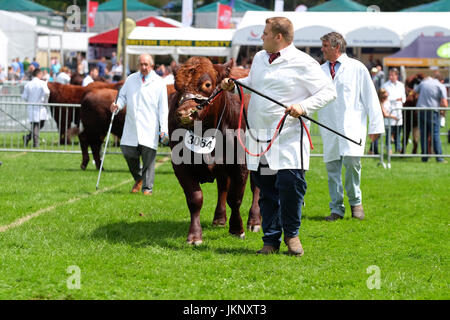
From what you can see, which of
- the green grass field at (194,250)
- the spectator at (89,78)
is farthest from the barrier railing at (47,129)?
the green grass field at (194,250)

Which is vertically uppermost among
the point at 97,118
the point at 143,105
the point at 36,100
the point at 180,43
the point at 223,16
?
the point at 223,16

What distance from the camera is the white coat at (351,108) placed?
894cm

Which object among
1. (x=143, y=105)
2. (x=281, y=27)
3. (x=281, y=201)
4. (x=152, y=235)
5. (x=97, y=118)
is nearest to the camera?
(x=281, y=27)

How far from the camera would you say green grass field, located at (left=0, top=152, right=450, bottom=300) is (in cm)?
553

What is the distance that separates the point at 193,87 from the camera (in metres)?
6.95

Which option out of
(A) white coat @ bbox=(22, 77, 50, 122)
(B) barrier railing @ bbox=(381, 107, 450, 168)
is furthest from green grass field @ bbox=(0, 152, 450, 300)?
(A) white coat @ bbox=(22, 77, 50, 122)

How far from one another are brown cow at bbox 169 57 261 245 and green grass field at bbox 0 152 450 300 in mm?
390

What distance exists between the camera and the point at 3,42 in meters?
33.2

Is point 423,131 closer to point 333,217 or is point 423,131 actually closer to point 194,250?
point 333,217

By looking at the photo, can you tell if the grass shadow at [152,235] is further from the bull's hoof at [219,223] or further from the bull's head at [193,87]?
the bull's head at [193,87]

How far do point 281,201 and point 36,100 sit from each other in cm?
1444

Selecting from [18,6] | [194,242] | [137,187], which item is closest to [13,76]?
[18,6]
